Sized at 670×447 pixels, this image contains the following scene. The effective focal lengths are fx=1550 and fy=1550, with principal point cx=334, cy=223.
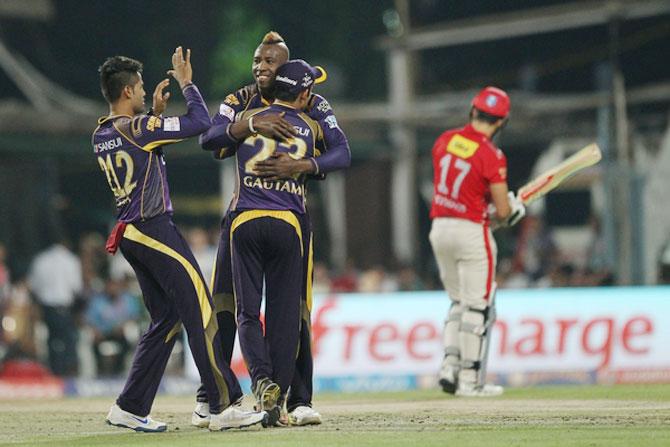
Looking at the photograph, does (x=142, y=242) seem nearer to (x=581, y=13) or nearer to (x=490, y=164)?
(x=490, y=164)

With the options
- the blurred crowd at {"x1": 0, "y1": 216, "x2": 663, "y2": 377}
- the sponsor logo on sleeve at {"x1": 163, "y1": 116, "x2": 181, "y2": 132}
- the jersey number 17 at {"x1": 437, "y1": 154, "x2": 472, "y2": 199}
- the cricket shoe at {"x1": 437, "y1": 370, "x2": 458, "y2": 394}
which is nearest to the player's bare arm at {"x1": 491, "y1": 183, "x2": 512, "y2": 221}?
the jersey number 17 at {"x1": 437, "y1": 154, "x2": 472, "y2": 199}

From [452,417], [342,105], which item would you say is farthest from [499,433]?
[342,105]

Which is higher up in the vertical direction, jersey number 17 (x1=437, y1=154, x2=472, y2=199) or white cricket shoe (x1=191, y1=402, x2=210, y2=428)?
jersey number 17 (x1=437, y1=154, x2=472, y2=199)

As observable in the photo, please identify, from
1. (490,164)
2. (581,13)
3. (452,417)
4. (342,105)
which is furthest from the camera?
(342,105)

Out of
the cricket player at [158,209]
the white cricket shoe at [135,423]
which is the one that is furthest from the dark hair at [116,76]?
the white cricket shoe at [135,423]

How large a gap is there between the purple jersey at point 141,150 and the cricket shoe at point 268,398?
1228mm

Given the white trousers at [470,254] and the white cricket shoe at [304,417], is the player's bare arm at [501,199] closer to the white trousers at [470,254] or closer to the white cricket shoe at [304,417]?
the white trousers at [470,254]

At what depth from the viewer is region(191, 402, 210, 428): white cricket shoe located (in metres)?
9.81

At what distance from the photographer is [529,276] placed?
20703 millimetres

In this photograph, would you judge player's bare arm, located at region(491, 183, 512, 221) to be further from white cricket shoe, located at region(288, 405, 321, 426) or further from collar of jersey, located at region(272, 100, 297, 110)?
white cricket shoe, located at region(288, 405, 321, 426)

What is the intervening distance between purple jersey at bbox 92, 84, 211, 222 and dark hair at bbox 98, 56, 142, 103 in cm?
17

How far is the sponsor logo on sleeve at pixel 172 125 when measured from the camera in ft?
30.6

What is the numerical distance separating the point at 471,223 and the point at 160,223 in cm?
386

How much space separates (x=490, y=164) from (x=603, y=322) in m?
4.96
